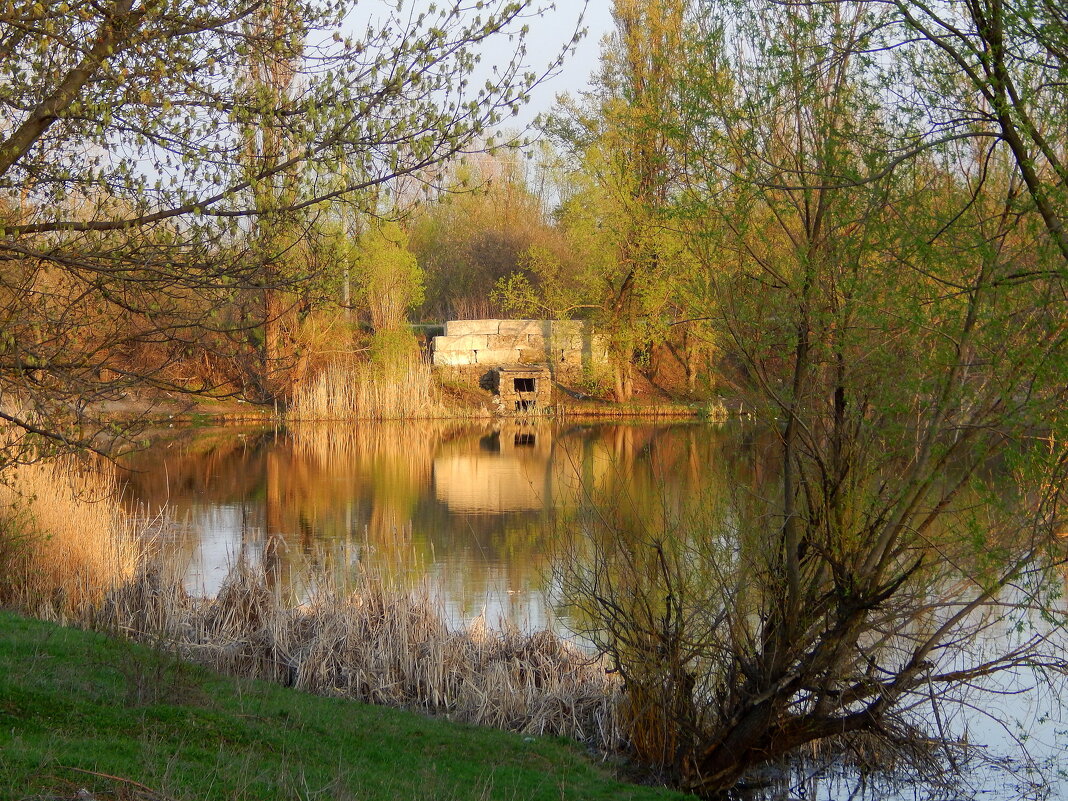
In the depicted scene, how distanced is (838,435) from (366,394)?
21141 mm

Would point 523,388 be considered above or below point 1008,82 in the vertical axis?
below

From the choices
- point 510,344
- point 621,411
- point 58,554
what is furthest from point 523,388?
point 58,554

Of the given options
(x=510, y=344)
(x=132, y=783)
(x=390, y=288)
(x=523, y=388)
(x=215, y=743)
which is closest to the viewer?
(x=132, y=783)

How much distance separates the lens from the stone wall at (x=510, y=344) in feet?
97.9

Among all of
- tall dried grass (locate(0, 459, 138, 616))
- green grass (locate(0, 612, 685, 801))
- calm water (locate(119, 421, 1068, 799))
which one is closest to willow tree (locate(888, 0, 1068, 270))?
calm water (locate(119, 421, 1068, 799))

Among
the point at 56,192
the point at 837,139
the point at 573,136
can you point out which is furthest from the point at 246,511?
the point at 573,136

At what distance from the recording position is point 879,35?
16.9 ft

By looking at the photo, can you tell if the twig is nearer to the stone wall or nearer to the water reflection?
the water reflection

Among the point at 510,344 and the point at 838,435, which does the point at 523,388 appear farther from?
the point at 838,435

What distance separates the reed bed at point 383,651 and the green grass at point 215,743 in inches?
14.5

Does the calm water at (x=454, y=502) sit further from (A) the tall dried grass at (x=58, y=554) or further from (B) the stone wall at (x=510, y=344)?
(B) the stone wall at (x=510, y=344)

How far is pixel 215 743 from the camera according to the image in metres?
5.46

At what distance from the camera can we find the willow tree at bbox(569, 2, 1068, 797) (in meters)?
4.98

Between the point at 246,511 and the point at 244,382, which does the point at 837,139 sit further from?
the point at 246,511
